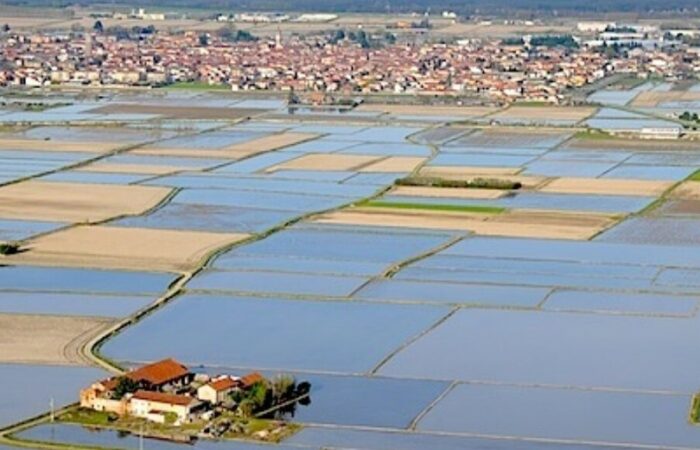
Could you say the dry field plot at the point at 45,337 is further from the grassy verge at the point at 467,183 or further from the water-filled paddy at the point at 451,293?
the grassy verge at the point at 467,183

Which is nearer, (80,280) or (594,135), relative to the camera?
(80,280)

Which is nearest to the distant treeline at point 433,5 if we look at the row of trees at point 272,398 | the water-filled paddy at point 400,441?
the row of trees at point 272,398

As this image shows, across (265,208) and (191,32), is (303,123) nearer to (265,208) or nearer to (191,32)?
(265,208)

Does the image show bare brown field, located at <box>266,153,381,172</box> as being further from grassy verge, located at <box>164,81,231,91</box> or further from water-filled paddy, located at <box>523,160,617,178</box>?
grassy verge, located at <box>164,81,231,91</box>

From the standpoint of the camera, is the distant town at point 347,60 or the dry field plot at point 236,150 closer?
the dry field plot at point 236,150

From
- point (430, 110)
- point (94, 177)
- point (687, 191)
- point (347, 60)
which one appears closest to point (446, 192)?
point (687, 191)

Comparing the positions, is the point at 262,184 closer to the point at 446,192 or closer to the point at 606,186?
the point at 446,192

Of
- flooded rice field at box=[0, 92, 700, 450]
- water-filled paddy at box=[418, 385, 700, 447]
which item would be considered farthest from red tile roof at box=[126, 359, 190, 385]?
water-filled paddy at box=[418, 385, 700, 447]
